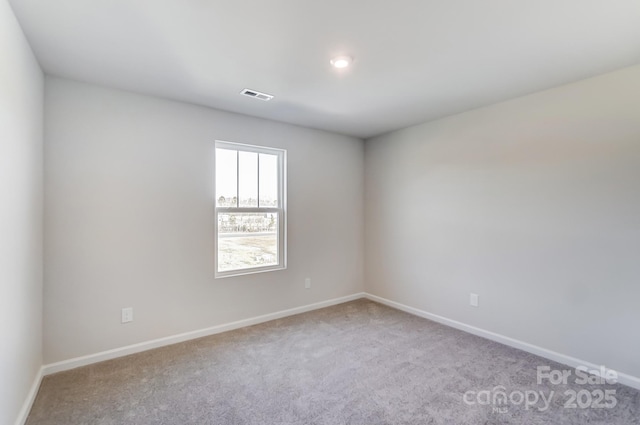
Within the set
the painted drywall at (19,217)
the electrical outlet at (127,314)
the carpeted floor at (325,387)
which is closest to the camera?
the painted drywall at (19,217)

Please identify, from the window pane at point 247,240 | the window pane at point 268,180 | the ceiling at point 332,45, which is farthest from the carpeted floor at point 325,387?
the ceiling at point 332,45

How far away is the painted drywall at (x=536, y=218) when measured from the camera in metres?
2.33

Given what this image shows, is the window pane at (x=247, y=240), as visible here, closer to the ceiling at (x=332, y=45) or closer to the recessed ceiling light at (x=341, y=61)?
the ceiling at (x=332, y=45)

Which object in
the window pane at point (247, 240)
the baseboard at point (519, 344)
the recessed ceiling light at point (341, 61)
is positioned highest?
the recessed ceiling light at point (341, 61)

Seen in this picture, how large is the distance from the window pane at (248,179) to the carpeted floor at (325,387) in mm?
1493

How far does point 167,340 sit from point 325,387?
165 cm

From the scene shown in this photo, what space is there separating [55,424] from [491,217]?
378 cm

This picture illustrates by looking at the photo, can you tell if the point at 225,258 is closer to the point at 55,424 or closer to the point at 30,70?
the point at 55,424

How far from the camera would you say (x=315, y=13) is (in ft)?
5.61

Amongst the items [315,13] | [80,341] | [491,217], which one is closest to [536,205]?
[491,217]

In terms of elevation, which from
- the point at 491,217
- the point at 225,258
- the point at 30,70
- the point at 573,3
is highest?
the point at 573,3

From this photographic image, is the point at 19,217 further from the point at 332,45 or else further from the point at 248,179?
the point at 332,45

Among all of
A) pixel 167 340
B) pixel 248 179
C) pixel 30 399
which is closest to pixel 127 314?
pixel 167 340

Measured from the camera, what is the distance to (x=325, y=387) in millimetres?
2250
